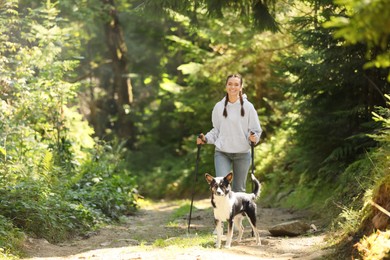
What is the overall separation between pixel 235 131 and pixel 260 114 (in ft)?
34.9

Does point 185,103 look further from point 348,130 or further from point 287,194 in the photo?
point 348,130

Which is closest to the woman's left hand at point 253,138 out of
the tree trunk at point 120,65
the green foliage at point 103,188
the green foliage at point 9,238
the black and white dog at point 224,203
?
the black and white dog at point 224,203

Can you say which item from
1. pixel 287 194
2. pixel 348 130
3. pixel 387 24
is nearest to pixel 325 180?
pixel 348 130

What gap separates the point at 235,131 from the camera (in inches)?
321

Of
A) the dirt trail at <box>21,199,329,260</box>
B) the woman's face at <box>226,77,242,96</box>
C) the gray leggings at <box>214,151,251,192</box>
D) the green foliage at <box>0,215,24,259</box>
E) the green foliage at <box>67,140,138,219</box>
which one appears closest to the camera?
the dirt trail at <box>21,199,329,260</box>

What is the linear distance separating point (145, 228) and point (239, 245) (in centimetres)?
322

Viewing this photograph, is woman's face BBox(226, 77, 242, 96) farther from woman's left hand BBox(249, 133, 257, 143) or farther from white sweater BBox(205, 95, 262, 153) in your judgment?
woman's left hand BBox(249, 133, 257, 143)

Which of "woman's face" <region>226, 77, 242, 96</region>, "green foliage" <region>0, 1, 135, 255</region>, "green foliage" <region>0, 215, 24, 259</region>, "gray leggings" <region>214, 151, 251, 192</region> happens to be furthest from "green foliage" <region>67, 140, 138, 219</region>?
"woman's face" <region>226, 77, 242, 96</region>

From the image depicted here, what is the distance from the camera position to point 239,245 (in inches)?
295

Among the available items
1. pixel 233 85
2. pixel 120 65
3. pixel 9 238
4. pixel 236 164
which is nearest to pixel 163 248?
pixel 236 164

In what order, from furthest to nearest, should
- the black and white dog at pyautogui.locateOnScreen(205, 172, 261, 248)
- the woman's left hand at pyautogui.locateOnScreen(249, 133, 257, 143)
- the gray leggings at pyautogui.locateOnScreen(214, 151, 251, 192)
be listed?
the gray leggings at pyautogui.locateOnScreen(214, 151, 251, 192), the woman's left hand at pyautogui.locateOnScreen(249, 133, 257, 143), the black and white dog at pyautogui.locateOnScreen(205, 172, 261, 248)

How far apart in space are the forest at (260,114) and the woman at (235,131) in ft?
5.07

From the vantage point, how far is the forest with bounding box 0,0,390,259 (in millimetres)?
6930

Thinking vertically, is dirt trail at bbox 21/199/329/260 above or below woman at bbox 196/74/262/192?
below
